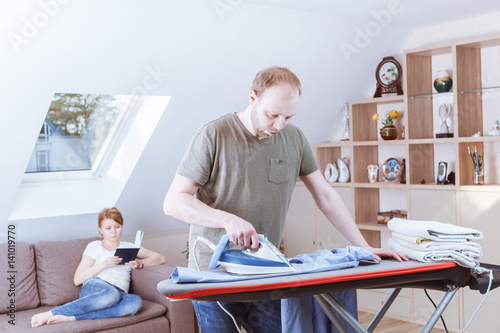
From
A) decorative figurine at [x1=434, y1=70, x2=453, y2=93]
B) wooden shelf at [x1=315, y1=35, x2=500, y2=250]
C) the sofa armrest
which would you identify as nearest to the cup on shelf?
wooden shelf at [x1=315, y1=35, x2=500, y2=250]

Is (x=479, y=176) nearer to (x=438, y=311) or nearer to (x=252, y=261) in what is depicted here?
(x=438, y=311)

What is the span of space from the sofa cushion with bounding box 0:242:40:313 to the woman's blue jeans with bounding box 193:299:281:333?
2.09 meters

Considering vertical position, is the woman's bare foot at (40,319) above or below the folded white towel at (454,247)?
below

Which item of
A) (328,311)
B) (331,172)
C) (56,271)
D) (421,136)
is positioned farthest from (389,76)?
(328,311)

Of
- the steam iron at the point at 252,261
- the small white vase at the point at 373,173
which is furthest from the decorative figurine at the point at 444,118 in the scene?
the steam iron at the point at 252,261

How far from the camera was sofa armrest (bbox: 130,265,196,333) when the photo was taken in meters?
3.67

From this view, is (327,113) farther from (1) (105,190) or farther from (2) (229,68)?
(1) (105,190)

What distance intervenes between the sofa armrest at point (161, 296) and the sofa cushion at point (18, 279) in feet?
2.08

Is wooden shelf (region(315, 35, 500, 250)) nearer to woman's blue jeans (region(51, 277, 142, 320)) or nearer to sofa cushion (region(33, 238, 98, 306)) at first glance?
woman's blue jeans (region(51, 277, 142, 320))

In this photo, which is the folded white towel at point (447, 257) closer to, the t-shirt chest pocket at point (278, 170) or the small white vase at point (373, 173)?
the t-shirt chest pocket at point (278, 170)

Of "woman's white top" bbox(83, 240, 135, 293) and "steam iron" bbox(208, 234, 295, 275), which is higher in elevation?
"steam iron" bbox(208, 234, 295, 275)

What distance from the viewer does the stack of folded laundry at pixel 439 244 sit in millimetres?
1919

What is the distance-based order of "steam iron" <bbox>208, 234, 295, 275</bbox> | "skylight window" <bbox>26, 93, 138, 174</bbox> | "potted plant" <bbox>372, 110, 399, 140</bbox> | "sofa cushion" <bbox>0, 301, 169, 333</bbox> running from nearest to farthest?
"steam iron" <bbox>208, 234, 295, 275</bbox>, "sofa cushion" <bbox>0, 301, 169, 333</bbox>, "skylight window" <bbox>26, 93, 138, 174</bbox>, "potted plant" <bbox>372, 110, 399, 140</bbox>

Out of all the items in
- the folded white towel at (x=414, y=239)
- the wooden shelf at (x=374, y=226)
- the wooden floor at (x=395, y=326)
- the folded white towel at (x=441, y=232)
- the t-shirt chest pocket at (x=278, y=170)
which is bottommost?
the wooden floor at (x=395, y=326)
